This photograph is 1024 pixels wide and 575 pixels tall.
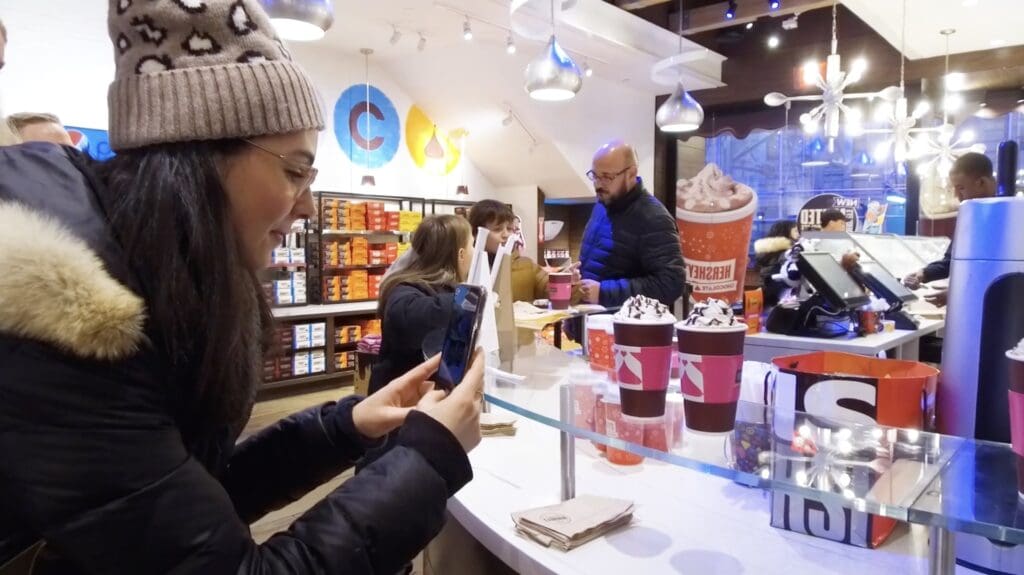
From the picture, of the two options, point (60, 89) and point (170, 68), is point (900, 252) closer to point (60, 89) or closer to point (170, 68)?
point (170, 68)

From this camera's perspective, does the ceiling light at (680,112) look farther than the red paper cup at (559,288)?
Yes

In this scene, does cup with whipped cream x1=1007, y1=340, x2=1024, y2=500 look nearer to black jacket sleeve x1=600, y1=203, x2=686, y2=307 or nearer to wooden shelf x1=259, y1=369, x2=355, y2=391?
black jacket sleeve x1=600, y1=203, x2=686, y2=307

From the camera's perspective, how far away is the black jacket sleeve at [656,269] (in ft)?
9.97

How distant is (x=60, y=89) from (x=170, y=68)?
5662 mm

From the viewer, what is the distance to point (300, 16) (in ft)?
9.82

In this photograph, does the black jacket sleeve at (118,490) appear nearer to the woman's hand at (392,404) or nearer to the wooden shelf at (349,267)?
the woman's hand at (392,404)

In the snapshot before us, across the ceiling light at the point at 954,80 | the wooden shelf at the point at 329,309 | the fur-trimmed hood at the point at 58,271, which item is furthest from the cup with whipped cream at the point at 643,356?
the ceiling light at the point at 954,80

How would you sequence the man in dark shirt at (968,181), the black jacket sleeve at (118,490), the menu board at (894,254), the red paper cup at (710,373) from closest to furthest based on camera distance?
the black jacket sleeve at (118,490) → the red paper cup at (710,373) → the man in dark shirt at (968,181) → the menu board at (894,254)

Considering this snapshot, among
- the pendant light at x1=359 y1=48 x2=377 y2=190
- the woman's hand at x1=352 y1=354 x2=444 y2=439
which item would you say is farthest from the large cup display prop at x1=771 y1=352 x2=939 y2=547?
the pendant light at x1=359 y1=48 x2=377 y2=190

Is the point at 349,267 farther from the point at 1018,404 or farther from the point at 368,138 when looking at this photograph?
the point at 1018,404

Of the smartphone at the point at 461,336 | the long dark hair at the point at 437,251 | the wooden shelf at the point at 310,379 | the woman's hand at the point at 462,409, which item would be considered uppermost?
the long dark hair at the point at 437,251

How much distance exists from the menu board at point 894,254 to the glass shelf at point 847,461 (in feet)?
11.1

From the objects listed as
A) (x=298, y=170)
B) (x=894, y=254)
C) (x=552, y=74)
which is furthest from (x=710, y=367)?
(x=894, y=254)

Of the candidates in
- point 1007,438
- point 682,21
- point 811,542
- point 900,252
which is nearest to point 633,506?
point 811,542
